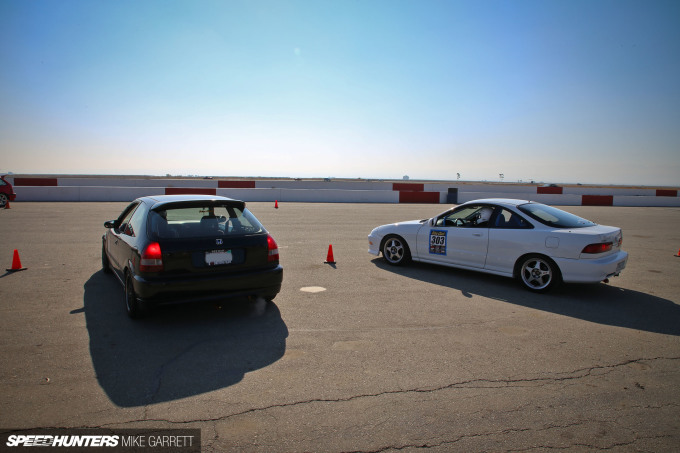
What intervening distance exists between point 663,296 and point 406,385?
500 cm

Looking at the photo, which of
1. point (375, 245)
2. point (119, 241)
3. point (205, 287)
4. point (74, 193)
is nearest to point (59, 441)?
point (205, 287)

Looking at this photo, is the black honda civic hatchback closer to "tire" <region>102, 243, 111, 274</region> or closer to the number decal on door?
"tire" <region>102, 243, 111, 274</region>

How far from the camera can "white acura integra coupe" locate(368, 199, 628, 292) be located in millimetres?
5809

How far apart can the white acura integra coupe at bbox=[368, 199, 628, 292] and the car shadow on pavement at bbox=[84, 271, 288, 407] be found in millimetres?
3326

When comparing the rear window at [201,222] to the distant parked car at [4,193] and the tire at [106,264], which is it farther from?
the distant parked car at [4,193]

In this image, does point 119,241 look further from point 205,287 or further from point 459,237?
point 459,237

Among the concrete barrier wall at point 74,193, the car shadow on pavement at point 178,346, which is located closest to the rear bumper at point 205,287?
the car shadow on pavement at point 178,346

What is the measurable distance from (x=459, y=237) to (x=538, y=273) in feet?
4.41

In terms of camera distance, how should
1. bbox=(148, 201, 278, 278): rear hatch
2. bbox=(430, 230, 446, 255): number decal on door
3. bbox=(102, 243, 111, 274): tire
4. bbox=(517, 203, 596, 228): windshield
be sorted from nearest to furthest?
bbox=(148, 201, 278, 278): rear hatch < bbox=(517, 203, 596, 228): windshield < bbox=(102, 243, 111, 274): tire < bbox=(430, 230, 446, 255): number decal on door

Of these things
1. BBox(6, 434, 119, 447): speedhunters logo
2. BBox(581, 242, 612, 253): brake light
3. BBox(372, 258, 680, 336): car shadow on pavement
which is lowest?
BBox(6, 434, 119, 447): speedhunters logo

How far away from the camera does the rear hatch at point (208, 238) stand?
175 inches

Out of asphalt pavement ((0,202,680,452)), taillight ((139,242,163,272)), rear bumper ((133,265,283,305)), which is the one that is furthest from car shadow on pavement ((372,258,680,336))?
taillight ((139,242,163,272))

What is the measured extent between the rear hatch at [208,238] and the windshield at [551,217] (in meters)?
4.15

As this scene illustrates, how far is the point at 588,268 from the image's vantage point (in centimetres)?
573
